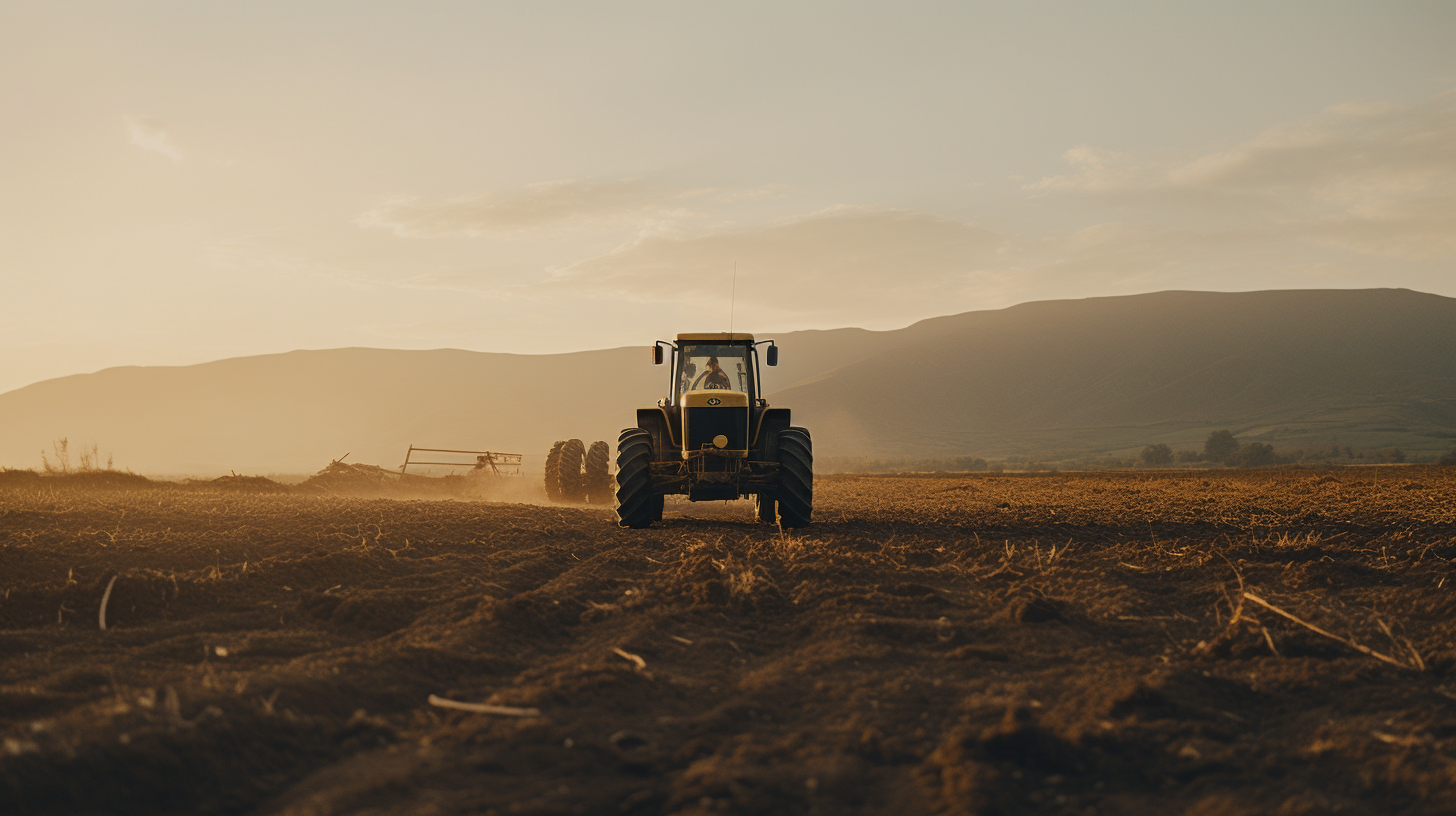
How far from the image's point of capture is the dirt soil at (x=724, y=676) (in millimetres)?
4020

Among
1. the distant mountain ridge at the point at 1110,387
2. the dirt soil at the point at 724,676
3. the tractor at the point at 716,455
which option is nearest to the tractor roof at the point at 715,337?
the tractor at the point at 716,455

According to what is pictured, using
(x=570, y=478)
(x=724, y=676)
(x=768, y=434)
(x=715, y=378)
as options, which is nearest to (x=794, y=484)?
(x=768, y=434)

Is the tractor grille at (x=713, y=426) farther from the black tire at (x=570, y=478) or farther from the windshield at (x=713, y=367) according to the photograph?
the black tire at (x=570, y=478)

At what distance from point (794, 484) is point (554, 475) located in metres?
12.2

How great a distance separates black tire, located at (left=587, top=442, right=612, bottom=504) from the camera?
22.4 metres

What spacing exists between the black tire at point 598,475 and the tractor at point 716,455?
25.7 feet

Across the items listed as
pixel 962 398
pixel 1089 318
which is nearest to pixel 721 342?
pixel 962 398

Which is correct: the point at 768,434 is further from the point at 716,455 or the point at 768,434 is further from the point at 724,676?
the point at 724,676

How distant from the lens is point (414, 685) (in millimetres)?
5504

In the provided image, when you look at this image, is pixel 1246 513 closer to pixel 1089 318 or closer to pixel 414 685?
pixel 414 685

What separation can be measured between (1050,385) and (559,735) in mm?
131779

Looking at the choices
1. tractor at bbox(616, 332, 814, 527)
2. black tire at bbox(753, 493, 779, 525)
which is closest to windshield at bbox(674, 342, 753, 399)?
tractor at bbox(616, 332, 814, 527)

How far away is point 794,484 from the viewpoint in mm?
13680

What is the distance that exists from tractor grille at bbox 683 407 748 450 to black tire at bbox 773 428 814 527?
2.27ft
